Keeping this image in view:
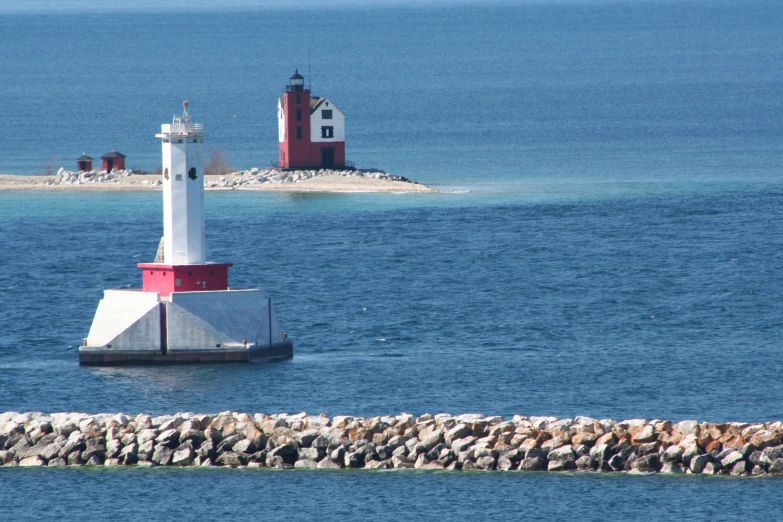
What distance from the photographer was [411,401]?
142 ft

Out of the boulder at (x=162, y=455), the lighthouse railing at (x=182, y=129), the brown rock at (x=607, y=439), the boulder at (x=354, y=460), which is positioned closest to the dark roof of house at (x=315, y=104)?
the lighthouse railing at (x=182, y=129)

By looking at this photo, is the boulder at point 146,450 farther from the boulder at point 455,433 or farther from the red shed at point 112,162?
the red shed at point 112,162

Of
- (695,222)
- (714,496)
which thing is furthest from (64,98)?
(714,496)

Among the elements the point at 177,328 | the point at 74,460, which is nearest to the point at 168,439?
the point at 74,460

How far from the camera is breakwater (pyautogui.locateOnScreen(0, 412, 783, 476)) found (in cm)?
3394

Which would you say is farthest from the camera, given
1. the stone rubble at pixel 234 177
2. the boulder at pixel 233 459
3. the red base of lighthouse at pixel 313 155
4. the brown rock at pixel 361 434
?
the red base of lighthouse at pixel 313 155

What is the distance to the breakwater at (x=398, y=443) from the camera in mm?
33938

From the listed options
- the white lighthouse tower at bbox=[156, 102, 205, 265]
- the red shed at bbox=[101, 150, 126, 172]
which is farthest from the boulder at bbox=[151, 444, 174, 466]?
the red shed at bbox=[101, 150, 126, 172]

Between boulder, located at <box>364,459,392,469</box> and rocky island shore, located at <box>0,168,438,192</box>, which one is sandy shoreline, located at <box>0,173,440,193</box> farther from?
boulder, located at <box>364,459,392,469</box>

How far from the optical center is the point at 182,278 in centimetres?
4822

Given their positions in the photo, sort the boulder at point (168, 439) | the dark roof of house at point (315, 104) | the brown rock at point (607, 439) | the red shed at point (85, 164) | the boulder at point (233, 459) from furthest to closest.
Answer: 1. the red shed at point (85, 164)
2. the dark roof of house at point (315, 104)
3. the boulder at point (168, 439)
4. the boulder at point (233, 459)
5. the brown rock at point (607, 439)

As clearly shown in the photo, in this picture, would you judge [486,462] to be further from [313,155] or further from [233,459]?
[313,155]

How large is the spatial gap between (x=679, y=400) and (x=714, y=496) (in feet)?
33.5

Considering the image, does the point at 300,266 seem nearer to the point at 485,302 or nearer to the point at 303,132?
the point at 485,302
